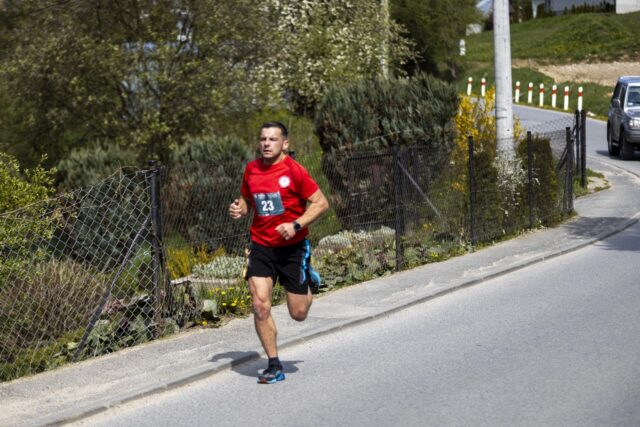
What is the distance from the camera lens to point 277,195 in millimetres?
7973

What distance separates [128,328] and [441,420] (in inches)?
147

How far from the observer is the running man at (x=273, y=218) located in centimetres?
798

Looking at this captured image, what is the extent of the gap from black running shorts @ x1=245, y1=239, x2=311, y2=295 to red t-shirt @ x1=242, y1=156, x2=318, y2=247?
0.06 metres

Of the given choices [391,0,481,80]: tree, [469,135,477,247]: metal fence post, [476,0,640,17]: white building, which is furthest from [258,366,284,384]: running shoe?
[476,0,640,17]: white building

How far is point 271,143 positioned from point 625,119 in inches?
867

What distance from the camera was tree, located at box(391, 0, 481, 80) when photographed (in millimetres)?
49531

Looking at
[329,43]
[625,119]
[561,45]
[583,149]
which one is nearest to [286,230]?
[583,149]

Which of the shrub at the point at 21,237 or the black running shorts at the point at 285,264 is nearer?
the black running shorts at the point at 285,264

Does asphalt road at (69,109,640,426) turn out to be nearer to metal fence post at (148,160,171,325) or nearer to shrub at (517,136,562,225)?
metal fence post at (148,160,171,325)

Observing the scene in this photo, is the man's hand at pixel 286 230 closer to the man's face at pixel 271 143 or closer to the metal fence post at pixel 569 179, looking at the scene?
the man's face at pixel 271 143

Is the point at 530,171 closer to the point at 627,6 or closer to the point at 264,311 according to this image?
the point at 264,311

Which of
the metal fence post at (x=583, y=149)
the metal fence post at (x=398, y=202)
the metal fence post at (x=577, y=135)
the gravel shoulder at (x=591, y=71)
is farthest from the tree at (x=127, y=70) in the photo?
the gravel shoulder at (x=591, y=71)

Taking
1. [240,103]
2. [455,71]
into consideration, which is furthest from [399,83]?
[455,71]

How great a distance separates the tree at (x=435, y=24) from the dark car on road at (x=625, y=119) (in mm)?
18812
